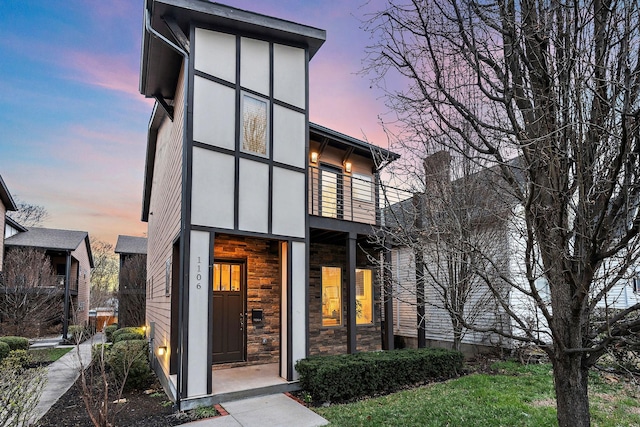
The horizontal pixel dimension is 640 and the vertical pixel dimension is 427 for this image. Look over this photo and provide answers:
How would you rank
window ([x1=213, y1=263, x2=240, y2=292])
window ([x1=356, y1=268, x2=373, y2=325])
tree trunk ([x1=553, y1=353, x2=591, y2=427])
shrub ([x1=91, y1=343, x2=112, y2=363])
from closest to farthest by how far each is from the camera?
tree trunk ([x1=553, y1=353, x2=591, y2=427]) → shrub ([x1=91, y1=343, x2=112, y2=363]) → window ([x1=213, y1=263, x2=240, y2=292]) → window ([x1=356, y1=268, x2=373, y2=325])

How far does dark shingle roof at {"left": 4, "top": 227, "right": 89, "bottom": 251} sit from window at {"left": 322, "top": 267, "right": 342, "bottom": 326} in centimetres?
1786

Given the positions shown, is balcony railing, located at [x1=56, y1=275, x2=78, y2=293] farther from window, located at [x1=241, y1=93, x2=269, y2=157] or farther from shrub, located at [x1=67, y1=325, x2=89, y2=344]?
window, located at [x1=241, y1=93, x2=269, y2=157]

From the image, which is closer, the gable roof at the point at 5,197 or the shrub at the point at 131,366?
the shrub at the point at 131,366

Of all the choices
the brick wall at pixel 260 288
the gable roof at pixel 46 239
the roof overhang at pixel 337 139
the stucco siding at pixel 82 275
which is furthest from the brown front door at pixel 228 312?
the stucco siding at pixel 82 275

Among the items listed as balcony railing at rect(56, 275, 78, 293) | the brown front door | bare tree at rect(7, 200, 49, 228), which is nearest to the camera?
the brown front door

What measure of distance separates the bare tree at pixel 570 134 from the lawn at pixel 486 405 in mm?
2785

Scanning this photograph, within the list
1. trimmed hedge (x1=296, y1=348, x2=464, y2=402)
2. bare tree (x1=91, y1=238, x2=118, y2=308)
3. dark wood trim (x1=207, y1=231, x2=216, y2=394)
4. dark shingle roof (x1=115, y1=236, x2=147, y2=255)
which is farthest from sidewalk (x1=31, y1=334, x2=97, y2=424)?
bare tree (x1=91, y1=238, x2=118, y2=308)

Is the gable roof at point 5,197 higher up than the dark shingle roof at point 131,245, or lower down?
higher up

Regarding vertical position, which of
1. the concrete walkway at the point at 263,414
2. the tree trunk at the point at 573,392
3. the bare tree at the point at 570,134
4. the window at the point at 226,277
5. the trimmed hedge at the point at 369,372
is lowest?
the concrete walkway at the point at 263,414

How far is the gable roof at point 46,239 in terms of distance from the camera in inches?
831

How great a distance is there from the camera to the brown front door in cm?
894

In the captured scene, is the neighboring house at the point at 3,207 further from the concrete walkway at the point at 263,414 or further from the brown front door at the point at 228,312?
the brown front door at the point at 228,312

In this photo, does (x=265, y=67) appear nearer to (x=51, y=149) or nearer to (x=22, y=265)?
(x=51, y=149)

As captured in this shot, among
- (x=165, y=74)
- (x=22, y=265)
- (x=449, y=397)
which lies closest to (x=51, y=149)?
(x=22, y=265)
